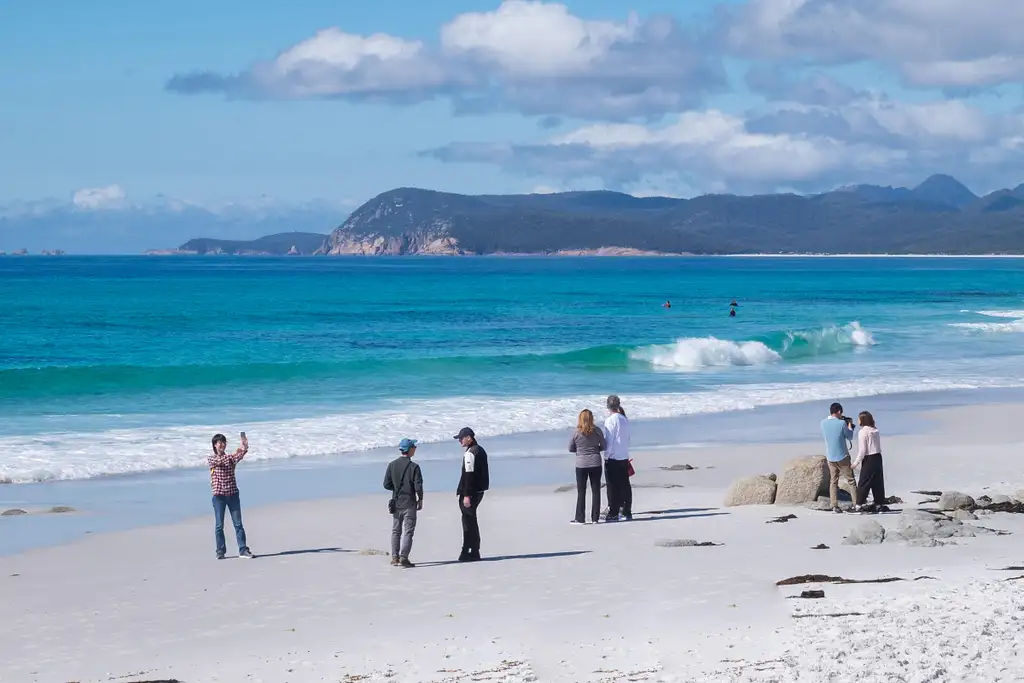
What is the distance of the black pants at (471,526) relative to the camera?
43.1ft

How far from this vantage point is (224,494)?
45.6 feet

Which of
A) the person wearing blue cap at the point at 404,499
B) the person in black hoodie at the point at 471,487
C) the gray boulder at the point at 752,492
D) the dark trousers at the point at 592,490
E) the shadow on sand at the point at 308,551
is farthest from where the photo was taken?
the gray boulder at the point at 752,492

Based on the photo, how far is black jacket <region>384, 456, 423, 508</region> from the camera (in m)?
13.0

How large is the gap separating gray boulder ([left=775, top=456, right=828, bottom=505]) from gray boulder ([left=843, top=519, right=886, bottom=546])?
2317mm

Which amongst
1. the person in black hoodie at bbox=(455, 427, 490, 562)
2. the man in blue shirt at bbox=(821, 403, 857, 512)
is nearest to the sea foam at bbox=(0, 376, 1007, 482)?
the man in blue shirt at bbox=(821, 403, 857, 512)

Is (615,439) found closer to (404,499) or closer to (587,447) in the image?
(587,447)

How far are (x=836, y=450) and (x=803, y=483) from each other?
752mm

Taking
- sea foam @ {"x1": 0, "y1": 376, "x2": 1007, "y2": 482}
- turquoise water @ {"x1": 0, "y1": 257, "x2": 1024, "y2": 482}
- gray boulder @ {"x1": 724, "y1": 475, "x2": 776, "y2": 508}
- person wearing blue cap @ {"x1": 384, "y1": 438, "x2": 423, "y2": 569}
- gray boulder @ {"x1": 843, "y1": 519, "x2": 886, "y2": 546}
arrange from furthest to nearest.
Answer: turquoise water @ {"x1": 0, "y1": 257, "x2": 1024, "y2": 482} → sea foam @ {"x1": 0, "y1": 376, "x2": 1007, "y2": 482} → gray boulder @ {"x1": 724, "y1": 475, "x2": 776, "y2": 508} → gray boulder @ {"x1": 843, "y1": 519, "x2": 886, "y2": 546} → person wearing blue cap @ {"x1": 384, "y1": 438, "x2": 423, "y2": 569}

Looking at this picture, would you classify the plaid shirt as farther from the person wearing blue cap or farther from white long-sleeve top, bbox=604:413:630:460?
white long-sleeve top, bbox=604:413:630:460

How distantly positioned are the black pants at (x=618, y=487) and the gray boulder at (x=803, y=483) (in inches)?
84.6

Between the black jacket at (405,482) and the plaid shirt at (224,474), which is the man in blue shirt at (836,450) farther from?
the plaid shirt at (224,474)

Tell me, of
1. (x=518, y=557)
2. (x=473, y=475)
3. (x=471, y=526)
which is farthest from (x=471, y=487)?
(x=518, y=557)

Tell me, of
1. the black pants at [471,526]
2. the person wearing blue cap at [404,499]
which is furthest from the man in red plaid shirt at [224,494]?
the black pants at [471,526]

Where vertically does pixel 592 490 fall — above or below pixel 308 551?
above
